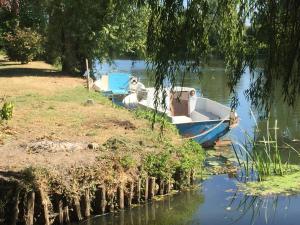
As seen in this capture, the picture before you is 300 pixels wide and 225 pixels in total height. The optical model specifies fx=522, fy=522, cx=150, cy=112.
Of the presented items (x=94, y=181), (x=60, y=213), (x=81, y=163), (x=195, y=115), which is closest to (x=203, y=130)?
(x=195, y=115)

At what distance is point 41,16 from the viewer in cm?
2925

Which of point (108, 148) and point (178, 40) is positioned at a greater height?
point (178, 40)

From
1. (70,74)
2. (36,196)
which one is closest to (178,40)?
(36,196)

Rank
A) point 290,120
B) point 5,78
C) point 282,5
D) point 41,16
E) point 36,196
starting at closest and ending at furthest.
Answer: point 282,5 → point 36,196 → point 290,120 → point 5,78 → point 41,16

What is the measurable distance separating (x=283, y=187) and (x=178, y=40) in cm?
619

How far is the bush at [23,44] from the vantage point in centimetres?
3056

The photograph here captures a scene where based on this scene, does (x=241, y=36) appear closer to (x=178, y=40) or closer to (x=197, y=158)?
(x=178, y=40)

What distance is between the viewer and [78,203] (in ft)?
28.9

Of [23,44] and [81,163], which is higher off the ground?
[23,44]

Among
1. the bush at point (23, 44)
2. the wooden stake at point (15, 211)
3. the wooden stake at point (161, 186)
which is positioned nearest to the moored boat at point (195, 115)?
the wooden stake at point (161, 186)

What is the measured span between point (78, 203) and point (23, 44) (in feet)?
78.5

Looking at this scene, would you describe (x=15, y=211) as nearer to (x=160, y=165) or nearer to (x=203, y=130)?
(x=160, y=165)

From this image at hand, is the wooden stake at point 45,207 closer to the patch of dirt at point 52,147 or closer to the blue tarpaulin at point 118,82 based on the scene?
the patch of dirt at point 52,147

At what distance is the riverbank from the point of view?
8.30 m
